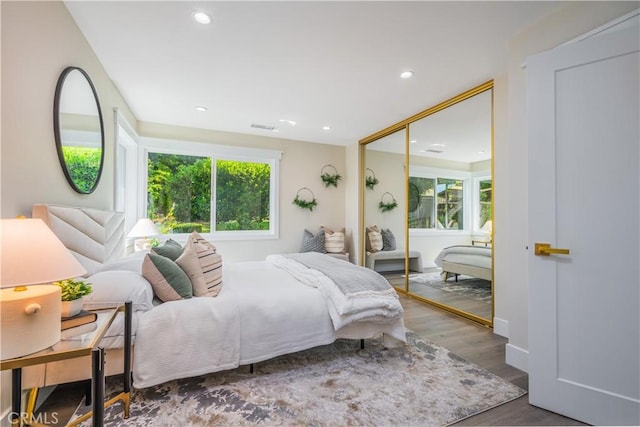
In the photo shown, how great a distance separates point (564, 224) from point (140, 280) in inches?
102

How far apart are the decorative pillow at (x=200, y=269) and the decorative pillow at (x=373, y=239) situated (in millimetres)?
3069

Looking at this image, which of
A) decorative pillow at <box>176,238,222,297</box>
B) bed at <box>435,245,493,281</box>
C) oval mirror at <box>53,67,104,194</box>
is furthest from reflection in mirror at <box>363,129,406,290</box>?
oval mirror at <box>53,67,104,194</box>

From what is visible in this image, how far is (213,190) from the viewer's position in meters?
4.70

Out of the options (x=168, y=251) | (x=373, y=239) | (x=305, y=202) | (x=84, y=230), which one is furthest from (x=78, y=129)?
(x=373, y=239)

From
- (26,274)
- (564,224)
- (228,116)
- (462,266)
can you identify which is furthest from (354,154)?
(26,274)

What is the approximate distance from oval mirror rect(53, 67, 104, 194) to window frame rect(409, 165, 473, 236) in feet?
11.9

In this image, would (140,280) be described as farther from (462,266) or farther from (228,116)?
(462,266)

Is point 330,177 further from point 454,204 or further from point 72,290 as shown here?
point 72,290

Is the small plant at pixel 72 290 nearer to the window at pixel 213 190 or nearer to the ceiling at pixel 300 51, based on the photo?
the ceiling at pixel 300 51

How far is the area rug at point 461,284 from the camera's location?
3.34 m

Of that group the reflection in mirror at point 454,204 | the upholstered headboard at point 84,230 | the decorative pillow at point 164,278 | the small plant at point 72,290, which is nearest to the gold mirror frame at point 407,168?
the reflection in mirror at point 454,204

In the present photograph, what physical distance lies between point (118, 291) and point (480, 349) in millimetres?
2781

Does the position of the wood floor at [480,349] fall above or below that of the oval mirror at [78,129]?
below

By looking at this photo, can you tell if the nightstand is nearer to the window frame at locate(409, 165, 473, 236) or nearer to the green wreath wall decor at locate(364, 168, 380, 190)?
the window frame at locate(409, 165, 473, 236)
